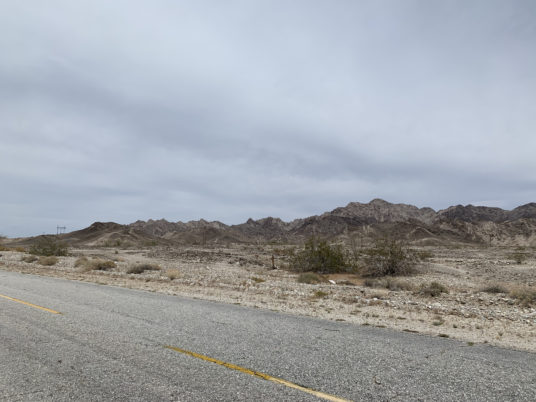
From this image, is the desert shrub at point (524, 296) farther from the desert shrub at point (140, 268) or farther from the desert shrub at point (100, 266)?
the desert shrub at point (100, 266)

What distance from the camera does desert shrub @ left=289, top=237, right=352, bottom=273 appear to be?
95.6 feet

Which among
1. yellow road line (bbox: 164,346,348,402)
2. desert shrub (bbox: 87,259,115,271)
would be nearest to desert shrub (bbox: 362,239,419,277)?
desert shrub (bbox: 87,259,115,271)

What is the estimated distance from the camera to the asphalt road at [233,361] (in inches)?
189

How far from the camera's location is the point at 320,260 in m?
29.6

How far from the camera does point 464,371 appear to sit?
566cm

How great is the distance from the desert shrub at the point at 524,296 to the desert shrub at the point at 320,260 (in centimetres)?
1429

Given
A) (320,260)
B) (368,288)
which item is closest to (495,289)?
(368,288)

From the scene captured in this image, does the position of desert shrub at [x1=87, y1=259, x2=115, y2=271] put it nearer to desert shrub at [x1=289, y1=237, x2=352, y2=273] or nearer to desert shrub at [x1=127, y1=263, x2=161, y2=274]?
desert shrub at [x1=127, y1=263, x2=161, y2=274]

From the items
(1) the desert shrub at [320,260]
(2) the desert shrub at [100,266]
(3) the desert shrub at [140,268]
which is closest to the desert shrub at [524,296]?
(1) the desert shrub at [320,260]

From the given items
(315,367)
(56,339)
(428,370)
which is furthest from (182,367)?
(428,370)

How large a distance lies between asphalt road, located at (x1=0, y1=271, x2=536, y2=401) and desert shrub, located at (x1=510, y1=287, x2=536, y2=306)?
821 cm

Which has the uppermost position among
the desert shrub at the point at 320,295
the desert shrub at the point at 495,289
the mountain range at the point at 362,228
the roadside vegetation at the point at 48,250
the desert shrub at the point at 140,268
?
the mountain range at the point at 362,228

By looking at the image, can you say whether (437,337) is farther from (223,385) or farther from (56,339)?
(56,339)

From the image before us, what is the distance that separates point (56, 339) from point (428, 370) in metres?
6.83
